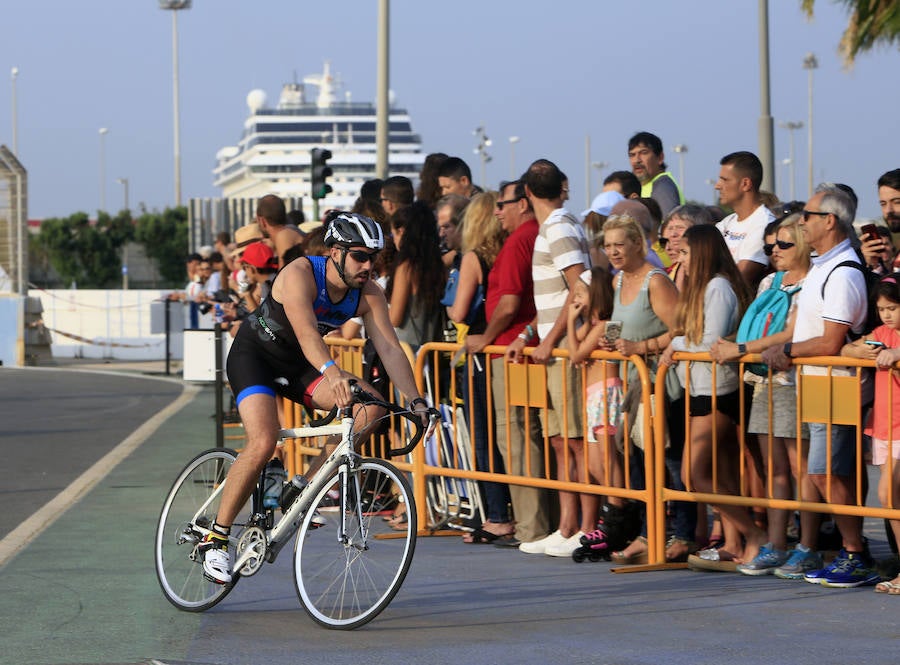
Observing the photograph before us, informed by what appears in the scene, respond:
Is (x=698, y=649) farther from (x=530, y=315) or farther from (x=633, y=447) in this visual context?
(x=530, y=315)

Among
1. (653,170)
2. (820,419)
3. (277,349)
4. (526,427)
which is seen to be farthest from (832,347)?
(653,170)

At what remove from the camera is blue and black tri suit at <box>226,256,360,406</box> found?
661 cm

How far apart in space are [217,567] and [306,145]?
10449 cm

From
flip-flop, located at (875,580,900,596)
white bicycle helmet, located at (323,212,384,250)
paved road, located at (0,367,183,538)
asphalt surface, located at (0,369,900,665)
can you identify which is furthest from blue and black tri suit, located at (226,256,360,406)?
paved road, located at (0,367,183,538)

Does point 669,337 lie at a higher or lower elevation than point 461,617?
higher

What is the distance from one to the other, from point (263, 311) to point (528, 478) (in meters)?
2.39

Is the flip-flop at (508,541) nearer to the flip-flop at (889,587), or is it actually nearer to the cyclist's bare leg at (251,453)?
the flip-flop at (889,587)

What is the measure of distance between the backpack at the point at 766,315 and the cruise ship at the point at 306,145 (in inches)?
3386

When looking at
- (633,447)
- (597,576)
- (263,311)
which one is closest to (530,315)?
(633,447)

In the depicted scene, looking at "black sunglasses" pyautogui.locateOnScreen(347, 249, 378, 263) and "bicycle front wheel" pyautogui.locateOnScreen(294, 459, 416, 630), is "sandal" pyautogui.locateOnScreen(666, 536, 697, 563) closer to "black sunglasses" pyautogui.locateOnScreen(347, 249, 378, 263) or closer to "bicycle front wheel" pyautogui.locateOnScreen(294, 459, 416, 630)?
"bicycle front wheel" pyautogui.locateOnScreen(294, 459, 416, 630)

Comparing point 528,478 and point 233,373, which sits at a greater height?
point 233,373

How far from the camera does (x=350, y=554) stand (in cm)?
635

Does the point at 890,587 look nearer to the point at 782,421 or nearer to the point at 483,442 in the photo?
the point at 782,421

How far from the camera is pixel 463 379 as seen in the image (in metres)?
9.03
